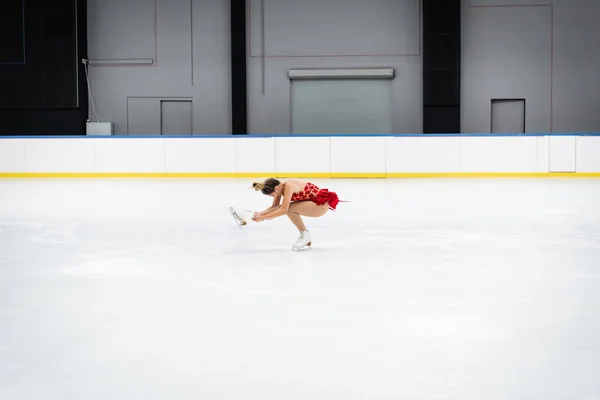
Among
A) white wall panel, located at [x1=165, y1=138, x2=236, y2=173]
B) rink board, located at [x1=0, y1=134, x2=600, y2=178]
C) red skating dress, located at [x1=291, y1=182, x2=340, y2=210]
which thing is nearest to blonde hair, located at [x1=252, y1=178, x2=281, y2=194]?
red skating dress, located at [x1=291, y1=182, x2=340, y2=210]

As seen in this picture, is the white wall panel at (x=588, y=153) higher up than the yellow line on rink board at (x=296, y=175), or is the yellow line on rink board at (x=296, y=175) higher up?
the white wall panel at (x=588, y=153)

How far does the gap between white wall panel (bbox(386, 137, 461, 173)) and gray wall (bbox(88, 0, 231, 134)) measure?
22.9 ft

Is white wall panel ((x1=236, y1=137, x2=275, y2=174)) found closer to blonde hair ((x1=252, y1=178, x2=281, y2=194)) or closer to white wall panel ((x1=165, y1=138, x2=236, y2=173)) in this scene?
white wall panel ((x1=165, y1=138, x2=236, y2=173))

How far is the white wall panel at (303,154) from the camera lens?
1538cm

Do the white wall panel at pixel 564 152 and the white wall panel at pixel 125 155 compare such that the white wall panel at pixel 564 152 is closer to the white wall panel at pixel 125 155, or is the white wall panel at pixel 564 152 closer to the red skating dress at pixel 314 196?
the white wall panel at pixel 125 155

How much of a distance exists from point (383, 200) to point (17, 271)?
606 centimetres

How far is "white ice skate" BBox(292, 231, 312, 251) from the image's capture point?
5043 mm

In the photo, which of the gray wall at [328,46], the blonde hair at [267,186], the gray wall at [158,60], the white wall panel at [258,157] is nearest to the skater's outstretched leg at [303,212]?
the blonde hair at [267,186]

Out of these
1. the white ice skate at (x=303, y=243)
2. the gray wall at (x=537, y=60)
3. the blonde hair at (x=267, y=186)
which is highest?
the gray wall at (x=537, y=60)

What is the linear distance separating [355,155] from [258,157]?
7.35 feet

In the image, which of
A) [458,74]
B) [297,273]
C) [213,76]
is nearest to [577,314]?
[297,273]

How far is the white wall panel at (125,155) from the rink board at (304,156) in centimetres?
2

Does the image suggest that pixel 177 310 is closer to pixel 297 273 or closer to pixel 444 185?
pixel 297 273

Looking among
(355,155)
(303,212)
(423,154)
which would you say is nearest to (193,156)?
(355,155)
